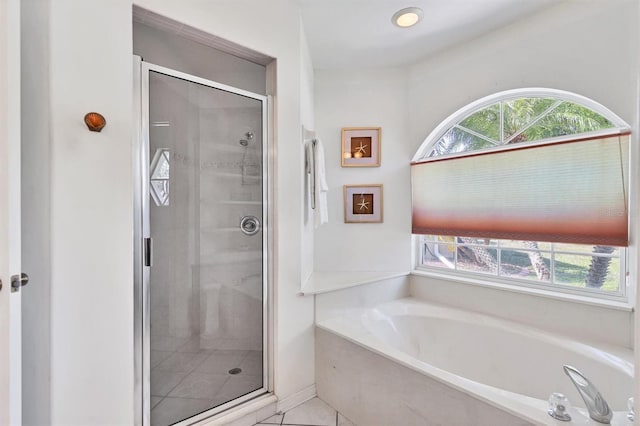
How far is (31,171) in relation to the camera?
1.07m

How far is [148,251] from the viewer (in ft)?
4.59

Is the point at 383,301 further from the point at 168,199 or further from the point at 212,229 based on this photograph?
the point at 168,199

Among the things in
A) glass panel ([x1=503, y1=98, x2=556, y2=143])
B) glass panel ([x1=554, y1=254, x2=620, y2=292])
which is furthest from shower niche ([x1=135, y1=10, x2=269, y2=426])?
glass panel ([x1=554, y1=254, x2=620, y2=292])

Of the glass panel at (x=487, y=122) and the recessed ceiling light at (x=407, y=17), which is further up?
the recessed ceiling light at (x=407, y=17)

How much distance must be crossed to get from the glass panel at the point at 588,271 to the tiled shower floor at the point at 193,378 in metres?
2.03

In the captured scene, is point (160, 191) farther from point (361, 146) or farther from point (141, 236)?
point (361, 146)

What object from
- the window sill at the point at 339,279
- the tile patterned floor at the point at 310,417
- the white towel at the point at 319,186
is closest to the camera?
the tile patterned floor at the point at 310,417

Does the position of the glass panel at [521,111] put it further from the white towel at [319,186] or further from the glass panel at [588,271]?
the white towel at [319,186]

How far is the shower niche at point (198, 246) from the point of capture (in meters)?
1.42

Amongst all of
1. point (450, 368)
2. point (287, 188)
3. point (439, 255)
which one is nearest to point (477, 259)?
point (439, 255)

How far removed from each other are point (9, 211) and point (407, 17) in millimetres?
2266

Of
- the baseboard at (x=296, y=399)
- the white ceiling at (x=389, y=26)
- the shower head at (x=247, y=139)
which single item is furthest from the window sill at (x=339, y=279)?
the white ceiling at (x=389, y=26)

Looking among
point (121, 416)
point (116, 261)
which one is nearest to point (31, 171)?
point (116, 261)

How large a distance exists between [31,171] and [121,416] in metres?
1.02
